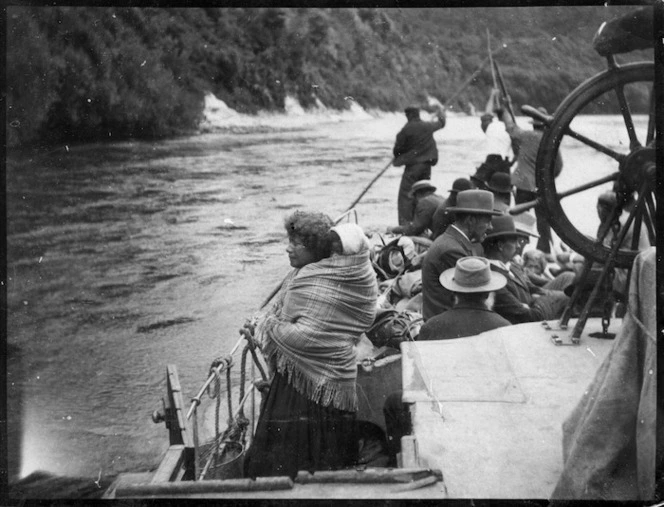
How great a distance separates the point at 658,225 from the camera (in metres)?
2.91

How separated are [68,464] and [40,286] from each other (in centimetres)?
325

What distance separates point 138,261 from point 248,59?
2.86 meters

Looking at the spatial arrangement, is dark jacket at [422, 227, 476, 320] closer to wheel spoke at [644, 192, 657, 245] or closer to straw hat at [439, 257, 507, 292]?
→ straw hat at [439, 257, 507, 292]

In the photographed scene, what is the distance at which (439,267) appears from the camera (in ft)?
15.3

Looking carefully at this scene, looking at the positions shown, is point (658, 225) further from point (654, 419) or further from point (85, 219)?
point (85, 219)

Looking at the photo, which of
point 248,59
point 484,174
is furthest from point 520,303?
Result: point 248,59

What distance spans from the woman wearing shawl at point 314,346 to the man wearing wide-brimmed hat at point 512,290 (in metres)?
1.48

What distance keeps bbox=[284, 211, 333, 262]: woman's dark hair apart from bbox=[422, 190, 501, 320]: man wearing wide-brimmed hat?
4.68ft

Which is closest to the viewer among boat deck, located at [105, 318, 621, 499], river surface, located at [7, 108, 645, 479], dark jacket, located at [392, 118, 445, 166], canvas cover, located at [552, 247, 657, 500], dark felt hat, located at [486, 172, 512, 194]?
canvas cover, located at [552, 247, 657, 500]

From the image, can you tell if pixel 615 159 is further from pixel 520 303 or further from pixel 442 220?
pixel 442 220

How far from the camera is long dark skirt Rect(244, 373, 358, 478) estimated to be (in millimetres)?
3430

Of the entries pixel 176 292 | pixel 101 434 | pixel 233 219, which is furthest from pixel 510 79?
pixel 101 434

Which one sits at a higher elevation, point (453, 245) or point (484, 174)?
point (453, 245)

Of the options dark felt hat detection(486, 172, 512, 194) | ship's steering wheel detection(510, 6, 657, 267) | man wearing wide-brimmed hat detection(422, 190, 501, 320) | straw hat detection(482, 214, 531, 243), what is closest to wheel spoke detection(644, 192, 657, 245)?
ship's steering wheel detection(510, 6, 657, 267)
